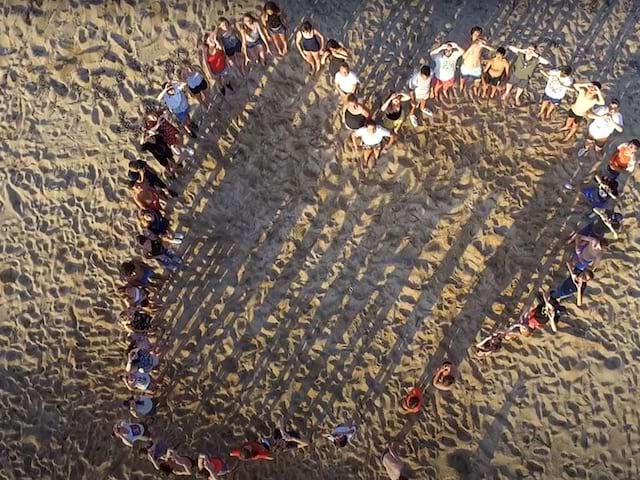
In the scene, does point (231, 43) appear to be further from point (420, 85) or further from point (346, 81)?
point (420, 85)

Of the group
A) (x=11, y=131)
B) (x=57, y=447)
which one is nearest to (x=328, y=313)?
(x=57, y=447)

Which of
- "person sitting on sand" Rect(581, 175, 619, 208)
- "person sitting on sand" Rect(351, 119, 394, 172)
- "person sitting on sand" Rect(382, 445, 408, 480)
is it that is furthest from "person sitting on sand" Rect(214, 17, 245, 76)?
"person sitting on sand" Rect(382, 445, 408, 480)

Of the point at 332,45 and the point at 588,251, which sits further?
the point at 332,45

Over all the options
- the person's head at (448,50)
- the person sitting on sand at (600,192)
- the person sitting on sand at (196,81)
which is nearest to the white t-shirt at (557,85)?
the person sitting on sand at (600,192)

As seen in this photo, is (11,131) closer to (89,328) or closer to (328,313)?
(89,328)

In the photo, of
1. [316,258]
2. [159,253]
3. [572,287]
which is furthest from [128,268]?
[572,287]
